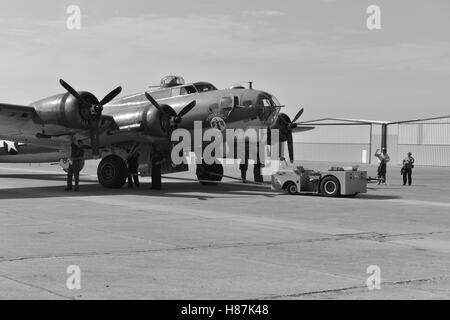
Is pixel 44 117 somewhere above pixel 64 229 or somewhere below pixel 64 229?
above

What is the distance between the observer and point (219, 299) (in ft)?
24.1

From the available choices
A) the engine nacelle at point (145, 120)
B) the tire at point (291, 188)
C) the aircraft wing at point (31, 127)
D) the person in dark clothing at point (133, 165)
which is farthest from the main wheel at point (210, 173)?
the tire at point (291, 188)

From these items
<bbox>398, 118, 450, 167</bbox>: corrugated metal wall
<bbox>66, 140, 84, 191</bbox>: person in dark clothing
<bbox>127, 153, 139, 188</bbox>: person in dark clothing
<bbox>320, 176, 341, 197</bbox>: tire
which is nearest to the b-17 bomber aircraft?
<bbox>127, 153, 139, 188</bbox>: person in dark clothing

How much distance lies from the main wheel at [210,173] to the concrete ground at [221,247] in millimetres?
7256

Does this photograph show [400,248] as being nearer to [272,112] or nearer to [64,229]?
[64,229]

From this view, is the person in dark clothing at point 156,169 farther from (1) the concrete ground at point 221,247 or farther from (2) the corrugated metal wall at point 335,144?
(2) the corrugated metal wall at point 335,144

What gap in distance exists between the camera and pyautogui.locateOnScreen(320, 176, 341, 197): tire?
22125 millimetres

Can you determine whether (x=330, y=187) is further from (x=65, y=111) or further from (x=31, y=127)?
(x=31, y=127)

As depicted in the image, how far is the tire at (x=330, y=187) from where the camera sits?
72.6 ft

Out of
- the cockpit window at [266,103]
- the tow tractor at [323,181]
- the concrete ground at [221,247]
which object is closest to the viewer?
the concrete ground at [221,247]

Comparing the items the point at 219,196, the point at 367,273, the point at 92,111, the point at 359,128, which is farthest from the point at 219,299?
the point at 359,128

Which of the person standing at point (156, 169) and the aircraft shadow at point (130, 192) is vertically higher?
the person standing at point (156, 169)

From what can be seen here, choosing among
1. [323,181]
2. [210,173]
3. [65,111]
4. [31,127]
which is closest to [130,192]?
[65,111]

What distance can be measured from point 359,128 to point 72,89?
57.2m
